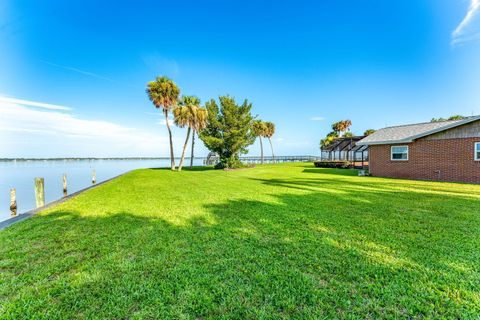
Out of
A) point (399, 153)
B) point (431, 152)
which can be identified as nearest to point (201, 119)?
point (399, 153)

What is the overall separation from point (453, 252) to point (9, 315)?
5320mm

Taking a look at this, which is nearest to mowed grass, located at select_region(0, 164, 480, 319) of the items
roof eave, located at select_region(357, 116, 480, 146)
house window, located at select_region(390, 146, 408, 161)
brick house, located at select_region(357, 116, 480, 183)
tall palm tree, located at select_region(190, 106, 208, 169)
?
brick house, located at select_region(357, 116, 480, 183)

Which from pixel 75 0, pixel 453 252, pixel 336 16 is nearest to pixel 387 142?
pixel 336 16

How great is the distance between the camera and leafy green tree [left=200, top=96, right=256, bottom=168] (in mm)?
21812

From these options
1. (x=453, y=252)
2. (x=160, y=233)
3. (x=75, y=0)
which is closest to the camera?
(x=453, y=252)

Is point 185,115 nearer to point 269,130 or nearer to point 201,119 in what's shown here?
point 201,119

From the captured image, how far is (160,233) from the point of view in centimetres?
399

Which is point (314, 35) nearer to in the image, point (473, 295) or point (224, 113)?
point (224, 113)

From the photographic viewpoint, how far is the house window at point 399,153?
1277 centimetres

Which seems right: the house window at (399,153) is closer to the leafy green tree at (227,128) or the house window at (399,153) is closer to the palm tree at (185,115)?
the leafy green tree at (227,128)

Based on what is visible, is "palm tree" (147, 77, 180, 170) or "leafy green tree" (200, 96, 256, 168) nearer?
"palm tree" (147, 77, 180, 170)

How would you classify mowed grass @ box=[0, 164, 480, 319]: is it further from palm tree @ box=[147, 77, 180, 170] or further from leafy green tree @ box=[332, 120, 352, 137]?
leafy green tree @ box=[332, 120, 352, 137]

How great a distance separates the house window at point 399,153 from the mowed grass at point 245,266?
8.70 meters

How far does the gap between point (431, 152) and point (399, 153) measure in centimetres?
160
